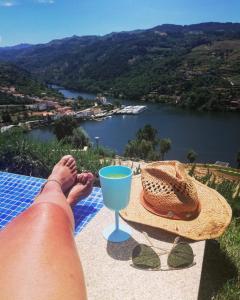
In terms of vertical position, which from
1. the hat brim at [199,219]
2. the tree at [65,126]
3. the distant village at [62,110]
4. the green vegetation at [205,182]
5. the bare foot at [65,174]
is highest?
the bare foot at [65,174]

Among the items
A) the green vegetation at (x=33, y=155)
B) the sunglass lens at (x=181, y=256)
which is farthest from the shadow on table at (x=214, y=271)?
the green vegetation at (x=33, y=155)

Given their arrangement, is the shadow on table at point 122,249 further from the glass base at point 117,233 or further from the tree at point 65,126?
the tree at point 65,126

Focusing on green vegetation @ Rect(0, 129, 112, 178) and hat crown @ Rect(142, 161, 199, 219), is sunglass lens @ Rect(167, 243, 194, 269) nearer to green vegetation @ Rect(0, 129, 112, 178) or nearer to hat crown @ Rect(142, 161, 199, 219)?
hat crown @ Rect(142, 161, 199, 219)

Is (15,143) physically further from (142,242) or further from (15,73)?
(15,73)

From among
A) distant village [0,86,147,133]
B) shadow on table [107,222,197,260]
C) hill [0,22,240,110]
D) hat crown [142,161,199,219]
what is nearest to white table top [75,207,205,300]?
shadow on table [107,222,197,260]

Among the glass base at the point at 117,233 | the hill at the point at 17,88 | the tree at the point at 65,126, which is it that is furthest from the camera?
the hill at the point at 17,88

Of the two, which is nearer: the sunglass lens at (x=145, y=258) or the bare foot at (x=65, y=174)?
the sunglass lens at (x=145, y=258)

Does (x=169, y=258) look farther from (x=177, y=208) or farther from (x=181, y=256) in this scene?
(x=177, y=208)

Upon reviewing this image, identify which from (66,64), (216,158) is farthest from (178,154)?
(66,64)

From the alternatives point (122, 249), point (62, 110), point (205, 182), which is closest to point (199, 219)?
point (122, 249)
